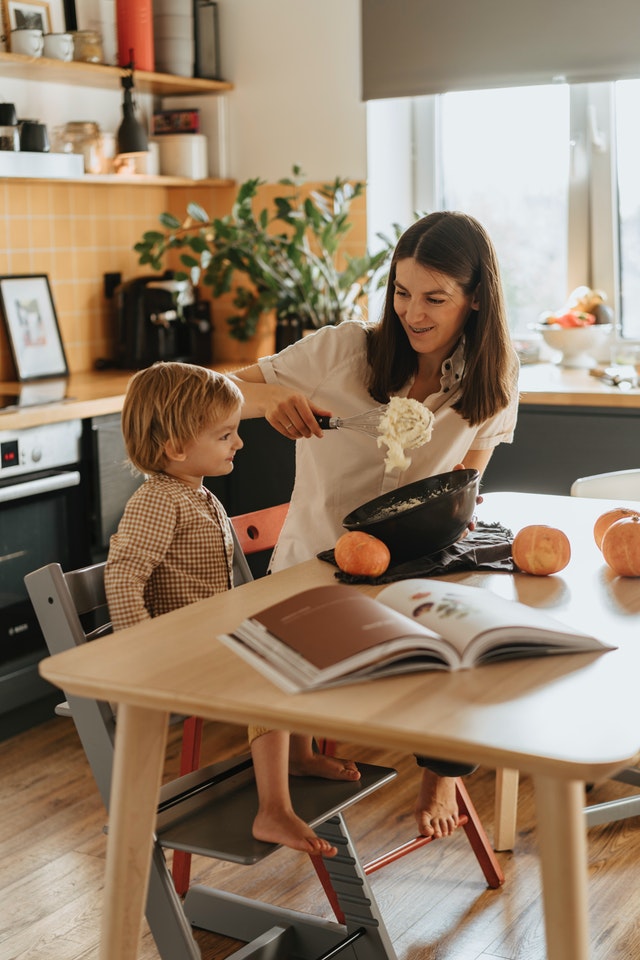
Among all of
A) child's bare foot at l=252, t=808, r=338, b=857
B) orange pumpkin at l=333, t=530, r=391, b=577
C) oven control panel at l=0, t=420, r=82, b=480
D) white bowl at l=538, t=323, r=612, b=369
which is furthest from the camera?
white bowl at l=538, t=323, r=612, b=369

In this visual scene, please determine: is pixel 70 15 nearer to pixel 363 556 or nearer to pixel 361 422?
pixel 361 422

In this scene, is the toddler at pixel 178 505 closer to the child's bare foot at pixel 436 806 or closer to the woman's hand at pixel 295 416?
the woman's hand at pixel 295 416

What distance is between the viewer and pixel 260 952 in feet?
6.83

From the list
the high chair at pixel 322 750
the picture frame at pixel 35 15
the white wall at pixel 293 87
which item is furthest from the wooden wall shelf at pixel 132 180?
the high chair at pixel 322 750

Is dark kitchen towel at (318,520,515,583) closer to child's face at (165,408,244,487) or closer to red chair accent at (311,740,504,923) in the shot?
child's face at (165,408,244,487)

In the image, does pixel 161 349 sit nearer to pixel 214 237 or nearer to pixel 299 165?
pixel 214 237

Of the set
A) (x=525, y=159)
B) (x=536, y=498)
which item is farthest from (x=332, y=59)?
(x=536, y=498)

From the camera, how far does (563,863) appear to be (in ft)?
3.96

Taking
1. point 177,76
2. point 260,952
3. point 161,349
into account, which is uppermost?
point 177,76

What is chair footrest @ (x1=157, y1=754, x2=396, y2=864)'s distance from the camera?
168 centimetres

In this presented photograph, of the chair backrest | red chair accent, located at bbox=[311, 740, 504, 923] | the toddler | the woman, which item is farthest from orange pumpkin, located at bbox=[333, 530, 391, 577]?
the chair backrest

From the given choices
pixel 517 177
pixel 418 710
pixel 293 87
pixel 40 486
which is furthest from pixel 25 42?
pixel 418 710

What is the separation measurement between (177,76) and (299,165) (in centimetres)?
52

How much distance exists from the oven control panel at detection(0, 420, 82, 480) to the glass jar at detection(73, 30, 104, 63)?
1240mm
